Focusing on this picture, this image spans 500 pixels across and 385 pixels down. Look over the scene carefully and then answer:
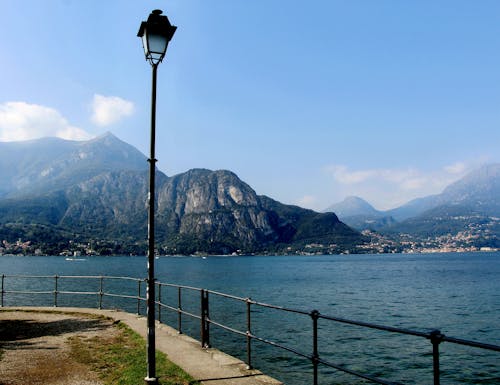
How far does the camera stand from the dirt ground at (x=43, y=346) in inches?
299

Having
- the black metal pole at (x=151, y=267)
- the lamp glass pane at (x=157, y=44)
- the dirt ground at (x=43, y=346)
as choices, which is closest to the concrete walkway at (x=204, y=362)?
the black metal pole at (x=151, y=267)

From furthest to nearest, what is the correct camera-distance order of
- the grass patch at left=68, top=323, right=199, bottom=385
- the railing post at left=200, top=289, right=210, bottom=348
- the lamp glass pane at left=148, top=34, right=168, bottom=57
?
the railing post at left=200, top=289, right=210, bottom=348 → the grass patch at left=68, top=323, right=199, bottom=385 → the lamp glass pane at left=148, top=34, right=168, bottom=57

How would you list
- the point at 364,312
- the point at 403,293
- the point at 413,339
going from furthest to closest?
the point at 403,293
the point at 364,312
the point at 413,339

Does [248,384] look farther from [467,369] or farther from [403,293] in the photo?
[403,293]

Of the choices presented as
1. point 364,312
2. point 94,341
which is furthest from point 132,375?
point 364,312

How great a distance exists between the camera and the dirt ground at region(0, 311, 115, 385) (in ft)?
24.9

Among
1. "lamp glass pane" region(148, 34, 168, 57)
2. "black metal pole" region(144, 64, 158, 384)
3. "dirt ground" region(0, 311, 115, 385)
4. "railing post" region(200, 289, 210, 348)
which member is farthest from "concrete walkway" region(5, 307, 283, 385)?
"lamp glass pane" region(148, 34, 168, 57)

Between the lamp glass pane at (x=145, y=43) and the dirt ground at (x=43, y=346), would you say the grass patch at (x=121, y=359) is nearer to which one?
the dirt ground at (x=43, y=346)

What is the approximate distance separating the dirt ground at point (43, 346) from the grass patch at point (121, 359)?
0.70ft

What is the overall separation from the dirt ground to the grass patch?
21 cm

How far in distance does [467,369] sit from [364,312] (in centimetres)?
1877

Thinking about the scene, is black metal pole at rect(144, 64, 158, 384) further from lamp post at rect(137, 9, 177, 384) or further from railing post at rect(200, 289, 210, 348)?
railing post at rect(200, 289, 210, 348)

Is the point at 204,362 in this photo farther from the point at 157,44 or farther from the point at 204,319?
the point at 157,44

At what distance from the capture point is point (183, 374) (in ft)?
25.0
